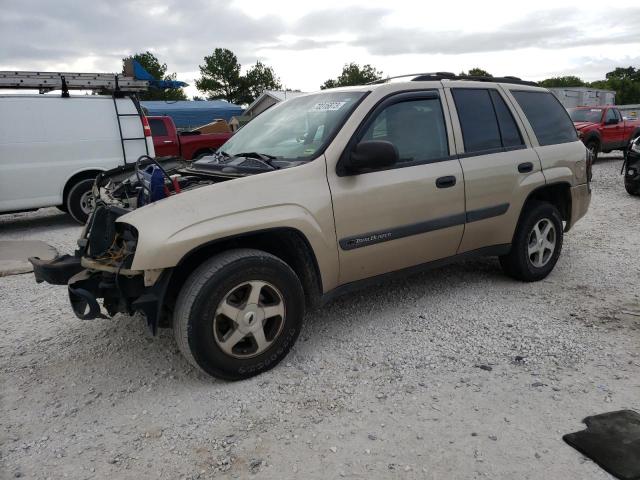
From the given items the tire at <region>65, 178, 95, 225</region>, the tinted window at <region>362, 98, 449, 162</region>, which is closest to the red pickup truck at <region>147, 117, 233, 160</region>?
the tire at <region>65, 178, 95, 225</region>

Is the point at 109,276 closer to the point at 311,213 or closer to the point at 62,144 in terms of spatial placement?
the point at 311,213

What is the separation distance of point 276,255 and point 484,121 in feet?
6.85

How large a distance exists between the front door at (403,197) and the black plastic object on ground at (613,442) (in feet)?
5.08

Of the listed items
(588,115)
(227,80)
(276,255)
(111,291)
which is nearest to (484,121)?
(276,255)

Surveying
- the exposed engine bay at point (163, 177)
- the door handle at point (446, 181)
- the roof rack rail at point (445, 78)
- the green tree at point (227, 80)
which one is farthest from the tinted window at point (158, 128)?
the green tree at point (227, 80)

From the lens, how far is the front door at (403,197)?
3.27 metres

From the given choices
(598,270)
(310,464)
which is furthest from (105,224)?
(598,270)

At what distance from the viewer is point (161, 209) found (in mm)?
2760

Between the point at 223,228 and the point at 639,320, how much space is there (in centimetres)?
310

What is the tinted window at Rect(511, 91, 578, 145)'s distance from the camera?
14.5 ft

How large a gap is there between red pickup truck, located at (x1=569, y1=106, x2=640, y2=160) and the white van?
11.8 m

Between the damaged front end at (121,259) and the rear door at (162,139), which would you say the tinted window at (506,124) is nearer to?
the damaged front end at (121,259)

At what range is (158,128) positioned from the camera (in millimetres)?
11336

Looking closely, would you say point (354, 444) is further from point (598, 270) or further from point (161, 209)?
point (598, 270)
